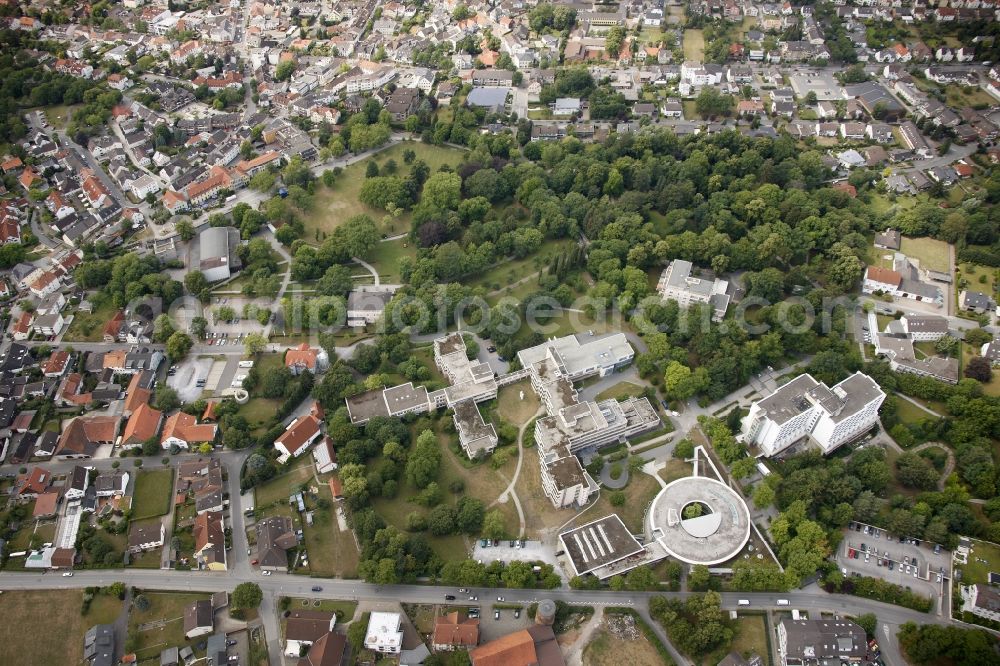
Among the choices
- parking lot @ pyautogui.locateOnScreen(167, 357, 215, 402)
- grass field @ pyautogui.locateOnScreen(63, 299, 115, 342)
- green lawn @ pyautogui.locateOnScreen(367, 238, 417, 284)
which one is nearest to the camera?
parking lot @ pyautogui.locateOnScreen(167, 357, 215, 402)

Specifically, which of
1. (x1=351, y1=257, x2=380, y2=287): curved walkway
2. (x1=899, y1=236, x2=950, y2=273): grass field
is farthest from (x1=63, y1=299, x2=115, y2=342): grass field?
(x1=899, y1=236, x2=950, y2=273): grass field

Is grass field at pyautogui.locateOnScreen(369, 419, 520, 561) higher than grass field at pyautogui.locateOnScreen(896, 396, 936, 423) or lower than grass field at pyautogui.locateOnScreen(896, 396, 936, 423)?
lower

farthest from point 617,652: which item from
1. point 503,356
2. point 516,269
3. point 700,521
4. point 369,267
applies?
point 369,267

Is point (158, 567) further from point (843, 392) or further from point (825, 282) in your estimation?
point (825, 282)

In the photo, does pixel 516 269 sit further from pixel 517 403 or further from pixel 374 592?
pixel 374 592

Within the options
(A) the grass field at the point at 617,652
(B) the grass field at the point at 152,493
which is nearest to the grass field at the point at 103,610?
(B) the grass field at the point at 152,493

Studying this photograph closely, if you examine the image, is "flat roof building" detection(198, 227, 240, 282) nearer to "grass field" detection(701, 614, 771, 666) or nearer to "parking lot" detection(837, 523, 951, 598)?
"grass field" detection(701, 614, 771, 666)
